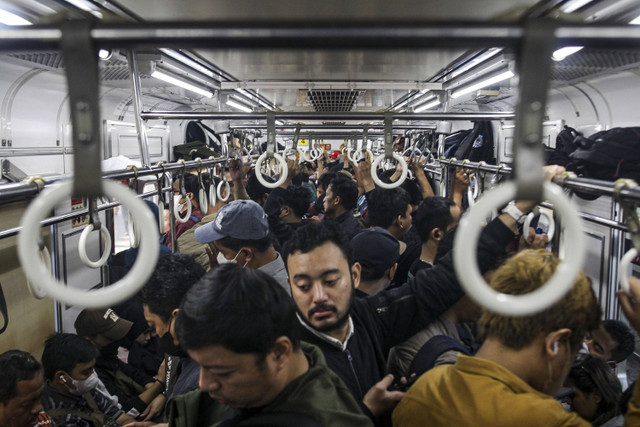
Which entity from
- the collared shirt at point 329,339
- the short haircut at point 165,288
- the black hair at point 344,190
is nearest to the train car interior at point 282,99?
the short haircut at point 165,288

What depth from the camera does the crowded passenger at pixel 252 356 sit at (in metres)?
1.24

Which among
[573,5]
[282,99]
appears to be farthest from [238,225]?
[282,99]

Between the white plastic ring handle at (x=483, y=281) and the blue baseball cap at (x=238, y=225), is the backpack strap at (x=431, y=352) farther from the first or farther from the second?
the blue baseball cap at (x=238, y=225)

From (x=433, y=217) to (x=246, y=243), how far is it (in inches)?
51.8

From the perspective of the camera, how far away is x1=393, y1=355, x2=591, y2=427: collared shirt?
124 centimetres

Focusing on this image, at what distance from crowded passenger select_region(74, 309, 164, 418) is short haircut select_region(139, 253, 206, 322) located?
1304 mm

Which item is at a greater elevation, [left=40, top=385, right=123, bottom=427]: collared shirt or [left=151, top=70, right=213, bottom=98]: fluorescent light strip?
[left=151, top=70, right=213, bottom=98]: fluorescent light strip

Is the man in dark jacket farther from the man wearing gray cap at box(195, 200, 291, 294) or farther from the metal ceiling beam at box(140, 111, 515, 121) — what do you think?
the man wearing gray cap at box(195, 200, 291, 294)

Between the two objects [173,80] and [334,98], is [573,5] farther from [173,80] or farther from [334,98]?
[334,98]

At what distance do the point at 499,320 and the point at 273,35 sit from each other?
117 cm

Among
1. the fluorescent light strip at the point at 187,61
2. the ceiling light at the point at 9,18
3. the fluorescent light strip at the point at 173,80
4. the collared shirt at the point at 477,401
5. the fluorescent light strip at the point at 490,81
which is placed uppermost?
the ceiling light at the point at 9,18

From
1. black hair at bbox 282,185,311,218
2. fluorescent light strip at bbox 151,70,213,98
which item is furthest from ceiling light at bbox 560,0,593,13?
black hair at bbox 282,185,311,218

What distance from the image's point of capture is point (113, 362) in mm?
3465

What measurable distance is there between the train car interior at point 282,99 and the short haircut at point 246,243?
50cm
